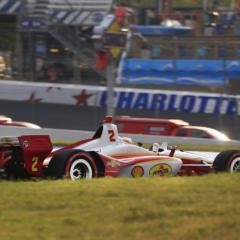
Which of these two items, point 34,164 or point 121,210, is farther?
point 34,164

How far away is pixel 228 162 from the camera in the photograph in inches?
327

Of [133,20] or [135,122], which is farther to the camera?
[133,20]

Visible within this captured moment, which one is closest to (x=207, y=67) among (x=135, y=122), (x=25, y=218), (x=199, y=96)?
(x=199, y=96)

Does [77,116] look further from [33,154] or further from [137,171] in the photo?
[33,154]

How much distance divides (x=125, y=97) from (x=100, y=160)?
16.5 meters

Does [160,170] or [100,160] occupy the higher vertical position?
[100,160]

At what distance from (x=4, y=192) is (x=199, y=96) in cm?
1760

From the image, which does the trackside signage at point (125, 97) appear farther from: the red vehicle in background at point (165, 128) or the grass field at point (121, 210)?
the grass field at point (121, 210)

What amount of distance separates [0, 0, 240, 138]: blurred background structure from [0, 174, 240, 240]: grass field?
1432cm

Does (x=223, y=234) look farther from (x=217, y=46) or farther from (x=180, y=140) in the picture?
(x=217, y=46)

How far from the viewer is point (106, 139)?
8547mm

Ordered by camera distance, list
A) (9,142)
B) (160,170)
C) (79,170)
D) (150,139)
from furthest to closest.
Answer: (150,139)
(160,170)
(9,142)
(79,170)

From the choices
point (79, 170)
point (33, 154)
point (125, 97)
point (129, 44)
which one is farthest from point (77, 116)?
point (79, 170)

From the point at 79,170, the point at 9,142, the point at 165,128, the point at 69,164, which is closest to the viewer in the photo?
the point at 69,164
